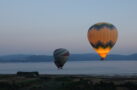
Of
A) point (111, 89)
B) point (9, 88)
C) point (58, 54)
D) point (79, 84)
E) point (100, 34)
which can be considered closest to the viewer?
point (111, 89)

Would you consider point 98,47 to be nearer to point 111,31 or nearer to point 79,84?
point 111,31

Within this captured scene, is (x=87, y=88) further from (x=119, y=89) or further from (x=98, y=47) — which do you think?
(x=98, y=47)

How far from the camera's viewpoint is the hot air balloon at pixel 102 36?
246ft

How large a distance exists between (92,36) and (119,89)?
2958 centimetres

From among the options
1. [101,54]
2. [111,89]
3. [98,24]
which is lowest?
[111,89]

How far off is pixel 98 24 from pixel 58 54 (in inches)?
1804

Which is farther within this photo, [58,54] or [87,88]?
[58,54]

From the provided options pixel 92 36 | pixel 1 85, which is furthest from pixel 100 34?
pixel 1 85

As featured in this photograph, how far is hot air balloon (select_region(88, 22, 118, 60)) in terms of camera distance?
75125 mm

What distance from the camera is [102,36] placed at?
7512 cm

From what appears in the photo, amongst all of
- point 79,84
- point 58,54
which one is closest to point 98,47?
point 79,84

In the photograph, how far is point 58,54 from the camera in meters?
121

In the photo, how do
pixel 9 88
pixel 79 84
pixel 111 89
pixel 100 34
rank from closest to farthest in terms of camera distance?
pixel 111 89 < pixel 9 88 < pixel 79 84 < pixel 100 34

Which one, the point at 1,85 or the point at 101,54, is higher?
the point at 101,54
